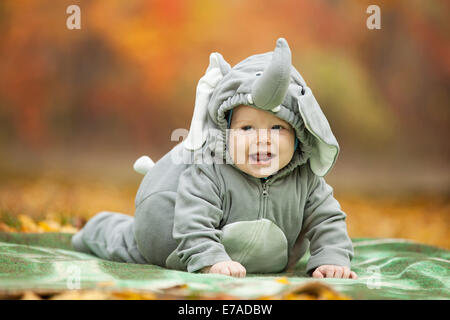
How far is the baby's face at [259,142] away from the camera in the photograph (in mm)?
1628

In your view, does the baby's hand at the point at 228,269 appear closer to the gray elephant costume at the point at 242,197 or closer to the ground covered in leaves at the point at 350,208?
A: the gray elephant costume at the point at 242,197

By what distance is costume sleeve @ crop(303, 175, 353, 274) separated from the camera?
1703 millimetres

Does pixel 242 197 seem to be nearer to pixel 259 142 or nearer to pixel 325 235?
pixel 259 142

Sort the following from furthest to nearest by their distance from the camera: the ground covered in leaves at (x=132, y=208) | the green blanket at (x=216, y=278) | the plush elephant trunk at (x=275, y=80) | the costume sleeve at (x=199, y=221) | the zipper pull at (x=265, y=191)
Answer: the ground covered in leaves at (x=132, y=208), the zipper pull at (x=265, y=191), the costume sleeve at (x=199, y=221), the plush elephant trunk at (x=275, y=80), the green blanket at (x=216, y=278)

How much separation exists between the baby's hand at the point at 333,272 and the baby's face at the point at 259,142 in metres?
0.29

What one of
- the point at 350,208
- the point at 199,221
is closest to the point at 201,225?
the point at 199,221

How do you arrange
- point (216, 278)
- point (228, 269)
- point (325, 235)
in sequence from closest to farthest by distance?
point (216, 278) < point (228, 269) < point (325, 235)

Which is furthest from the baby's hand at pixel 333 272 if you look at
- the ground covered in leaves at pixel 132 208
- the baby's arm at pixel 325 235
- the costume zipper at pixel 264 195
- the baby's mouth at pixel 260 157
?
the ground covered in leaves at pixel 132 208

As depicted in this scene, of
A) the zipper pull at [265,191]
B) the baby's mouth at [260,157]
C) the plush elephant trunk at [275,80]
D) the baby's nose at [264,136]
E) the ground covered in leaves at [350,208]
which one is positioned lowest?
the ground covered in leaves at [350,208]

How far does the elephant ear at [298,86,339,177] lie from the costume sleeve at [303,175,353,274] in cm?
8

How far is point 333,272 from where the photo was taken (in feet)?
5.40

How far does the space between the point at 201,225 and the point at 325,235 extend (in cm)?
36

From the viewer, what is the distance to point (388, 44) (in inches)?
126

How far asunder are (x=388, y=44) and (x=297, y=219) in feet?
5.75
